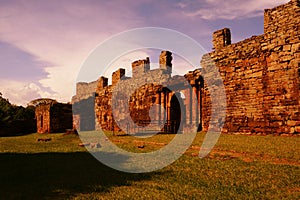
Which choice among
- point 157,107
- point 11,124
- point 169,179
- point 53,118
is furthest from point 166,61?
point 11,124

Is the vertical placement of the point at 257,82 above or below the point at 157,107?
above

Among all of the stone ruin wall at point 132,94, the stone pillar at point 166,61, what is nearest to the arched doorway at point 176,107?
the stone ruin wall at point 132,94

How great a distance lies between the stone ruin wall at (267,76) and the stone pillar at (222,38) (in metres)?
0.06

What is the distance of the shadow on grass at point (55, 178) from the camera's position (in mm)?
4578

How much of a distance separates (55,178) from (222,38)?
1361 cm

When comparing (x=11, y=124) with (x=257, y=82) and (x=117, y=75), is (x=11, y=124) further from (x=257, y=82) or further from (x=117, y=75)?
(x=257, y=82)

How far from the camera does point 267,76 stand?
1347 cm

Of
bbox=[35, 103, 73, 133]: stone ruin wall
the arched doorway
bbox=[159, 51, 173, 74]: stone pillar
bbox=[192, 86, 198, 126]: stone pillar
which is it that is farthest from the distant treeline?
bbox=[192, 86, 198, 126]: stone pillar

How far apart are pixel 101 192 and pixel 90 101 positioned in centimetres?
2843

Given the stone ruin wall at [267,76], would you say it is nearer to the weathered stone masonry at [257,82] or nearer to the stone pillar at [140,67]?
the weathered stone masonry at [257,82]

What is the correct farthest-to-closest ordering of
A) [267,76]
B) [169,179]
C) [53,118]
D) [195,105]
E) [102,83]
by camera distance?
[102,83]
[53,118]
[195,105]
[267,76]
[169,179]

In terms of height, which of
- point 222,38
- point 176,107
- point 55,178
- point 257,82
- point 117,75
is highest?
point 222,38

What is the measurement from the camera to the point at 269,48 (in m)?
13.4

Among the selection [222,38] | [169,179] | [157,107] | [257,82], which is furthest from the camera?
[157,107]
